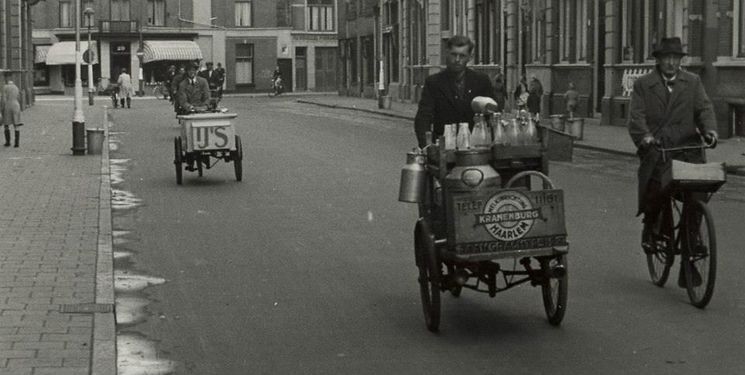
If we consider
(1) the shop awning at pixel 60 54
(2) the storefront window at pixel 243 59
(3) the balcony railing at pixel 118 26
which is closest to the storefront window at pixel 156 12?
(3) the balcony railing at pixel 118 26

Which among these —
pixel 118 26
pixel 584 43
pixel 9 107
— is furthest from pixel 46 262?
pixel 118 26

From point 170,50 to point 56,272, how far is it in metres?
75.1

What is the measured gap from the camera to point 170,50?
84.6 m

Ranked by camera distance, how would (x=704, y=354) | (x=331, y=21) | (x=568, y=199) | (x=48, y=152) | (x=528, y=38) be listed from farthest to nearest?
(x=331, y=21) → (x=528, y=38) → (x=48, y=152) → (x=568, y=199) → (x=704, y=354)

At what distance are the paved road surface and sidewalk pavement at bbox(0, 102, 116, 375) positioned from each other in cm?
30

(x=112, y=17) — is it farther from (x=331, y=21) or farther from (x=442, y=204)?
(x=442, y=204)

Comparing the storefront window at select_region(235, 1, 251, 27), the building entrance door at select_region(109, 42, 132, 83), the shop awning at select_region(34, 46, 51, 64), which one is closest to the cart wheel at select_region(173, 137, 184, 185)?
the shop awning at select_region(34, 46, 51, 64)

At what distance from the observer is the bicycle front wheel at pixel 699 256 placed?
29.5 feet

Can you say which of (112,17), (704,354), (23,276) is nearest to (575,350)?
(704,354)

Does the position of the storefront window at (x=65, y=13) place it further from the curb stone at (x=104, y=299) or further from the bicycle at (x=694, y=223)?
the bicycle at (x=694, y=223)

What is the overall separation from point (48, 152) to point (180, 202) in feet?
32.8

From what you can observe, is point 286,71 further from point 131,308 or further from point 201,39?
point 131,308

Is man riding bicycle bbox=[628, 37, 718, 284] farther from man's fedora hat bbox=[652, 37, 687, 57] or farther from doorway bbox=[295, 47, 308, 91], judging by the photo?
doorway bbox=[295, 47, 308, 91]

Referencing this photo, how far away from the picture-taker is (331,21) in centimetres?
9294
